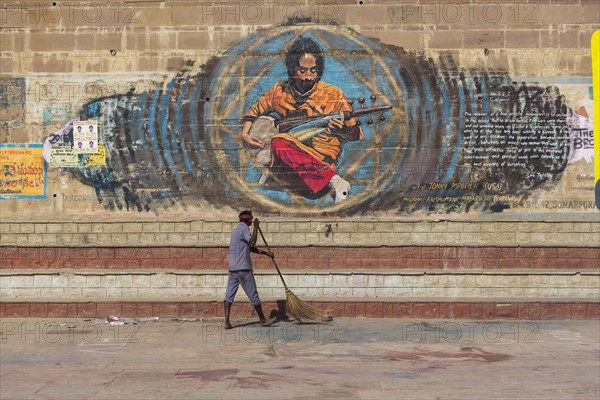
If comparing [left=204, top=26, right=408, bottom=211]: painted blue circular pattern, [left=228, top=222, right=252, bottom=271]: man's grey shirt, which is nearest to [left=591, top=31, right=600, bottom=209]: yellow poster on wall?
[left=204, top=26, right=408, bottom=211]: painted blue circular pattern

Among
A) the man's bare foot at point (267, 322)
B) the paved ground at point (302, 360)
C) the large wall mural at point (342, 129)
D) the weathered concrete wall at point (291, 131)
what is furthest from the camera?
the large wall mural at point (342, 129)

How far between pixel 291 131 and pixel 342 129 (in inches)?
34.4

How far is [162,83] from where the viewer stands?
16078mm

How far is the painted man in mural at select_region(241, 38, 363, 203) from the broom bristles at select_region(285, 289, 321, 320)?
9.19 feet

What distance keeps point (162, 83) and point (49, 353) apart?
19.4ft

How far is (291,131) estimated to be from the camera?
1605cm

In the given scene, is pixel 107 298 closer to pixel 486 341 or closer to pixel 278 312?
pixel 278 312

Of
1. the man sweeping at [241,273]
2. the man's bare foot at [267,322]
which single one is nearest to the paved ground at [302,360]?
the man's bare foot at [267,322]

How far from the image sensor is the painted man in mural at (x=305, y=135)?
1599 centimetres

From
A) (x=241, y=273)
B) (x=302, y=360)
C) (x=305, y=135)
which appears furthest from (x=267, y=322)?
(x=305, y=135)

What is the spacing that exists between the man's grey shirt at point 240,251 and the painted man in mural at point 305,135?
2.67 metres

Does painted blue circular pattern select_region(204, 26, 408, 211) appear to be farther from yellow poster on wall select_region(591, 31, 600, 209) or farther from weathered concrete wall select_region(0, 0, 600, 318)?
yellow poster on wall select_region(591, 31, 600, 209)

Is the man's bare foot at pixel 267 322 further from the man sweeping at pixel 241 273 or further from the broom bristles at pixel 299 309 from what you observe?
the broom bristles at pixel 299 309

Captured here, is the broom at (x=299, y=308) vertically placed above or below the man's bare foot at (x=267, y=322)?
above
